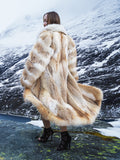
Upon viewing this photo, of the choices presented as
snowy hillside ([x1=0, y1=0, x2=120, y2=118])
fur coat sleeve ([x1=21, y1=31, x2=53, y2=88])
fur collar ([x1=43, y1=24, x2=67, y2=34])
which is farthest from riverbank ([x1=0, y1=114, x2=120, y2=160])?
snowy hillside ([x1=0, y1=0, x2=120, y2=118])

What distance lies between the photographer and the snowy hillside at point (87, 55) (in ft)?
59.6

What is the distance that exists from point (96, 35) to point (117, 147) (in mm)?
30085

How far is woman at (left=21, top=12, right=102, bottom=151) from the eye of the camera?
1.77 meters

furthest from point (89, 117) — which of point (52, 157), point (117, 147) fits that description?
point (117, 147)

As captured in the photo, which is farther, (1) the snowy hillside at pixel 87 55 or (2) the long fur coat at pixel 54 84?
(1) the snowy hillside at pixel 87 55

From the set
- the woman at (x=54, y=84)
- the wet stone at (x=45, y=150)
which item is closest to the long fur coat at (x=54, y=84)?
the woman at (x=54, y=84)

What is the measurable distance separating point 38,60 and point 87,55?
24.0 m

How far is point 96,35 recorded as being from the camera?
30.4m

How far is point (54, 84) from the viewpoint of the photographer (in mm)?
1891

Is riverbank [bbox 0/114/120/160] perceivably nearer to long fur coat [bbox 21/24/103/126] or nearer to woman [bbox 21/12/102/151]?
woman [bbox 21/12/102/151]

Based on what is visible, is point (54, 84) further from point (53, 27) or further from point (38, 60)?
point (53, 27)

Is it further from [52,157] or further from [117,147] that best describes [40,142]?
[117,147]

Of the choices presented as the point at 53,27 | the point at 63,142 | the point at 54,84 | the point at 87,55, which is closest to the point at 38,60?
the point at 54,84

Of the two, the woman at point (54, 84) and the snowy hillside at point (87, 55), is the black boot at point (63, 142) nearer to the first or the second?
the woman at point (54, 84)
